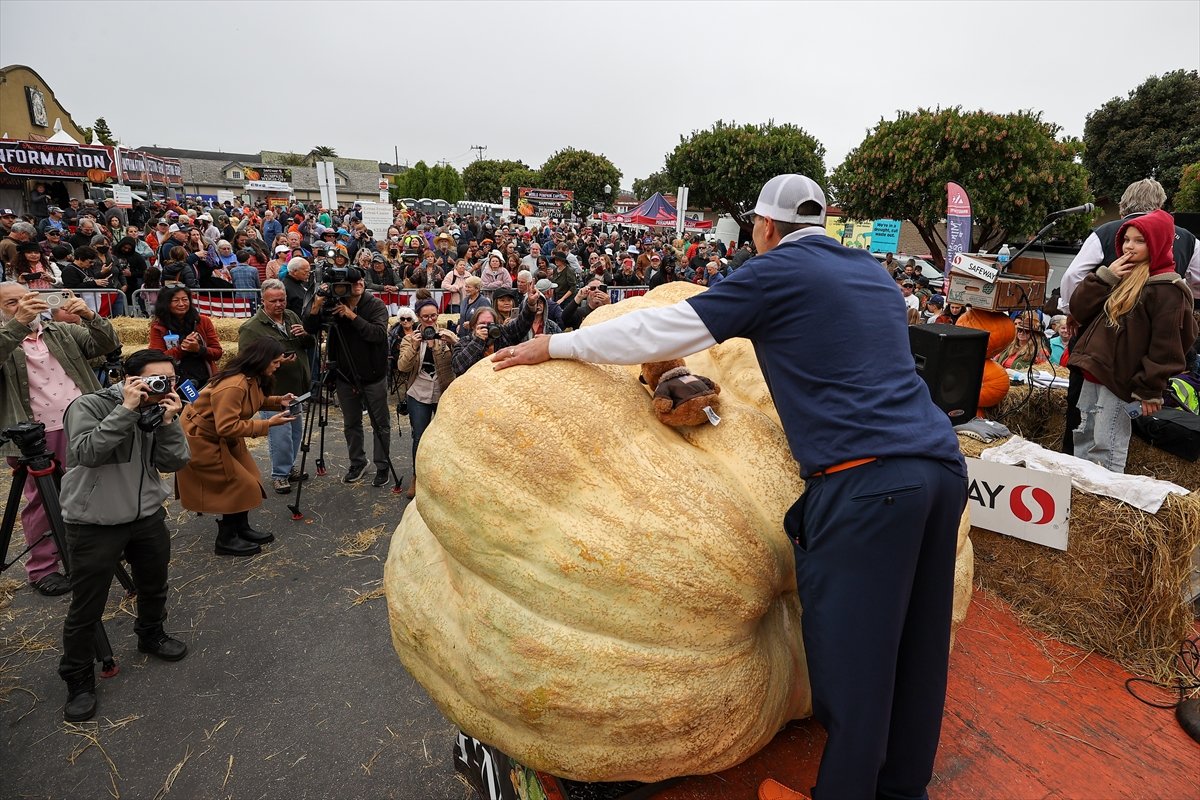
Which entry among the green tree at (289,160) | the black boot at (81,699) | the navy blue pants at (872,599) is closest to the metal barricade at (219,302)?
the black boot at (81,699)

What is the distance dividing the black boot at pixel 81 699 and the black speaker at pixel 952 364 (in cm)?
515

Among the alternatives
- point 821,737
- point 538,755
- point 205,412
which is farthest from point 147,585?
point 821,737

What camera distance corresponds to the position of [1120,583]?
2.96 meters

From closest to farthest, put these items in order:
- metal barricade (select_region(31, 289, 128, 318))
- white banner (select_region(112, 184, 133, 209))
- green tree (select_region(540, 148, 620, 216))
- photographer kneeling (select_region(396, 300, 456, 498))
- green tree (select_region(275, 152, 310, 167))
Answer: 1. photographer kneeling (select_region(396, 300, 456, 498))
2. metal barricade (select_region(31, 289, 128, 318))
3. white banner (select_region(112, 184, 133, 209))
4. green tree (select_region(540, 148, 620, 216))
5. green tree (select_region(275, 152, 310, 167))

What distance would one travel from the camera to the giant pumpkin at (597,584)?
179 cm

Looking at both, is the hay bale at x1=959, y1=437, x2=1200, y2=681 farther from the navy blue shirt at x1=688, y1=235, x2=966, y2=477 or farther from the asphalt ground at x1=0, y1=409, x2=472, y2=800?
the asphalt ground at x1=0, y1=409, x2=472, y2=800

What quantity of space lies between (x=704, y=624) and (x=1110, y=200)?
3501 cm

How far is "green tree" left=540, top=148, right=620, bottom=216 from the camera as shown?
54.5 meters

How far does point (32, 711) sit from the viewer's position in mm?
3344

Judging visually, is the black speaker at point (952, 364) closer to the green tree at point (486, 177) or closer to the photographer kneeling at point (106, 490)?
the photographer kneeling at point (106, 490)

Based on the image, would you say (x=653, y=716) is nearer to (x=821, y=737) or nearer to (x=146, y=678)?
(x=821, y=737)

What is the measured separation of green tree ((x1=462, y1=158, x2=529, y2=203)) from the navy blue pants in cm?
6707

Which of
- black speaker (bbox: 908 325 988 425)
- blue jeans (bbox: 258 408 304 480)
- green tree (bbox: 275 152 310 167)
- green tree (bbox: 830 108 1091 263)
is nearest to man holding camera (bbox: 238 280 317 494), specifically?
blue jeans (bbox: 258 408 304 480)

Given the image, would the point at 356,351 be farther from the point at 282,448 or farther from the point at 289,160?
the point at 289,160
